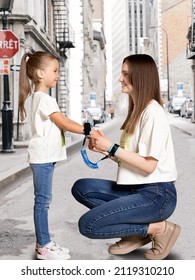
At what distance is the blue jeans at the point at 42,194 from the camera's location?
4.05m

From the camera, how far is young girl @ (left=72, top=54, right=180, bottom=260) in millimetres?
3838

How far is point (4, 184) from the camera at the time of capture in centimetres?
946

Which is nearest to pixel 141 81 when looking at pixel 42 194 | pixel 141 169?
pixel 141 169

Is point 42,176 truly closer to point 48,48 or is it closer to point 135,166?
point 135,166

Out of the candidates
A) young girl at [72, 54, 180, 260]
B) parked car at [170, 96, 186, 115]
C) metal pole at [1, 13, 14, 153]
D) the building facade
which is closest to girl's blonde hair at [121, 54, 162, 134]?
young girl at [72, 54, 180, 260]

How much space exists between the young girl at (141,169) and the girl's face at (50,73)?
42 cm

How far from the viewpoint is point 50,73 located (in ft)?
13.1

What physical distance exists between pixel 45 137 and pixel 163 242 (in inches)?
41.5

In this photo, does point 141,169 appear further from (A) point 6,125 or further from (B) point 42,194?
(A) point 6,125

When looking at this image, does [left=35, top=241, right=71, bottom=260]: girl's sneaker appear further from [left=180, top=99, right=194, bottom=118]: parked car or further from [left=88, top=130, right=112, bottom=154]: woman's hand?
[left=180, top=99, right=194, bottom=118]: parked car

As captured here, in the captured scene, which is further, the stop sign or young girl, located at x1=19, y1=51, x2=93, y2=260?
the stop sign

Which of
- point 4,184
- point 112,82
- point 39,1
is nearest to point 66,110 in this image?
point 39,1

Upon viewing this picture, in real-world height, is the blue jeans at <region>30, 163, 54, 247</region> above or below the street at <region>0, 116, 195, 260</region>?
above

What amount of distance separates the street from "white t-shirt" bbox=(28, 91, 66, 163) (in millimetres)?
891
